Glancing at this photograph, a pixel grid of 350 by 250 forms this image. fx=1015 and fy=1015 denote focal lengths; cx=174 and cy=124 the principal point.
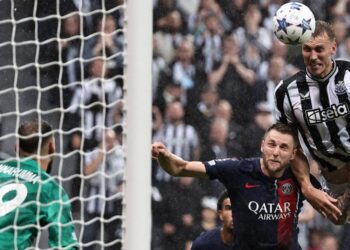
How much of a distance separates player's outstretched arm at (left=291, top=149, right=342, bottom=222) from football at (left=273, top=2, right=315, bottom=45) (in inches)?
22.6

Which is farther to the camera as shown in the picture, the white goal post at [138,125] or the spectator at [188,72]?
the spectator at [188,72]

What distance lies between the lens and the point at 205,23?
23.2 feet

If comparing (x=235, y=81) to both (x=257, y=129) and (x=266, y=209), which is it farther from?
(x=266, y=209)

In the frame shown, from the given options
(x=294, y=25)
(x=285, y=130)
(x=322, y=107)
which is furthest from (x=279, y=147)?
(x=294, y=25)

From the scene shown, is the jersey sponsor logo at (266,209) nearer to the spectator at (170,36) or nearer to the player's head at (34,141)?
the player's head at (34,141)

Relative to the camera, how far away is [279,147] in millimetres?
4969

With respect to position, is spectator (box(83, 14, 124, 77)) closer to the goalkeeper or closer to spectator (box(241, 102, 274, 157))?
the goalkeeper

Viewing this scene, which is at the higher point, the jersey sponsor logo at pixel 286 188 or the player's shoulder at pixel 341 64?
the player's shoulder at pixel 341 64

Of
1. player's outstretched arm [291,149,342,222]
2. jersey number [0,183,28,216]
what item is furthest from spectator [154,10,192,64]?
jersey number [0,183,28,216]

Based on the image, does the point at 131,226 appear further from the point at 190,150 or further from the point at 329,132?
the point at 190,150

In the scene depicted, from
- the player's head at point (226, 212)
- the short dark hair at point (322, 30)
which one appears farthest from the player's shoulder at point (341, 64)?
the player's head at point (226, 212)

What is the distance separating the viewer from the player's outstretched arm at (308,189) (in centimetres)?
504

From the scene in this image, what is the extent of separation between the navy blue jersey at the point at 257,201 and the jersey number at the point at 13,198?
3.20 ft

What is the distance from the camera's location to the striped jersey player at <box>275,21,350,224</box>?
199 inches
